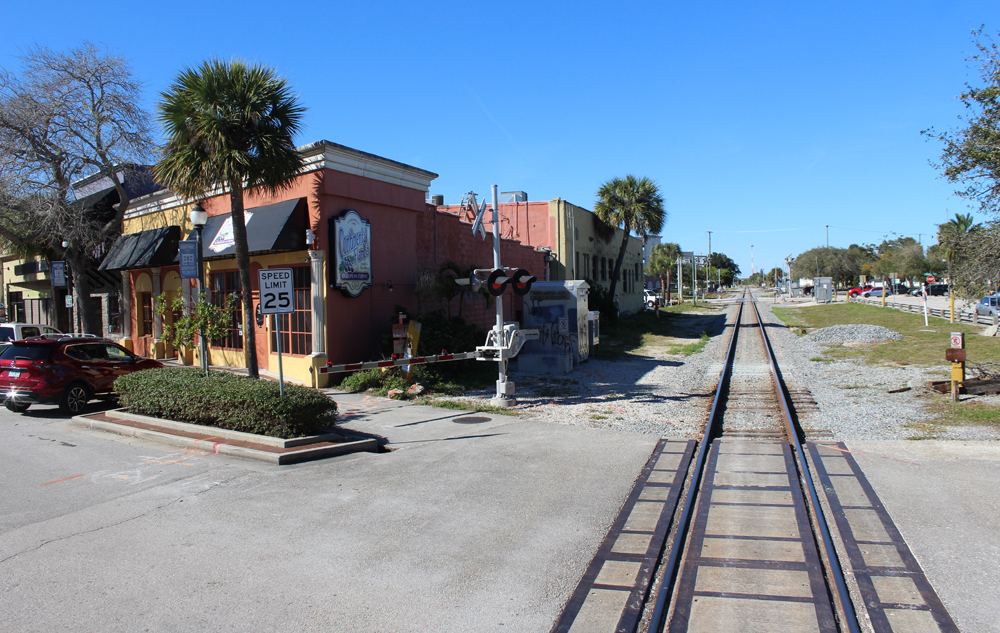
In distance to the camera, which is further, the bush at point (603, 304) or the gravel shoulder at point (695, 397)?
the bush at point (603, 304)

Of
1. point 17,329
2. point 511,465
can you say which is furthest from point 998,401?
point 17,329

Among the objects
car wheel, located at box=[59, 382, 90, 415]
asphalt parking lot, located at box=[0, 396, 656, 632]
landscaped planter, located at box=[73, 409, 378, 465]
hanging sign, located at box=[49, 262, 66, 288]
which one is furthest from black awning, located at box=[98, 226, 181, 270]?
asphalt parking lot, located at box=[0, 396, 656, 632]

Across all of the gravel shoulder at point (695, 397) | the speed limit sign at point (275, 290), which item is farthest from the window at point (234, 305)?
the speed limit sign at point (275, 290)

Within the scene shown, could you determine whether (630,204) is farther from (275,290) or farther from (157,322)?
(275,290)

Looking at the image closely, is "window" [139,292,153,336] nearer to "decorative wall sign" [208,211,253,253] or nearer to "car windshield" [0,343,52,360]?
"decorative wall sign" [208,211,253,253]

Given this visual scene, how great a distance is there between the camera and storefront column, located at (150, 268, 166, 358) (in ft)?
67.5

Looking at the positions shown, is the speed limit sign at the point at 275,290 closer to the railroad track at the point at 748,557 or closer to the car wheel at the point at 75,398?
the railroad track at the point at 748,557

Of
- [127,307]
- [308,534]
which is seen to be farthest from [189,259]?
[127,307]

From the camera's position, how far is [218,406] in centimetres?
1002

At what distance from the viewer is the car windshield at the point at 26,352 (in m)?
12.5

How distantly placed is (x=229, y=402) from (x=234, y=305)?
8978 mm

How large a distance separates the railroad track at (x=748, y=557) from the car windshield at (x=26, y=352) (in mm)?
12107

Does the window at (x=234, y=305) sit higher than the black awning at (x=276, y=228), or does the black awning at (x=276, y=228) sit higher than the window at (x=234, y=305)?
the black awning at (x=276, y=228)

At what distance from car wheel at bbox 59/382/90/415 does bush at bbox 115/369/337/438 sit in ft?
6.12
